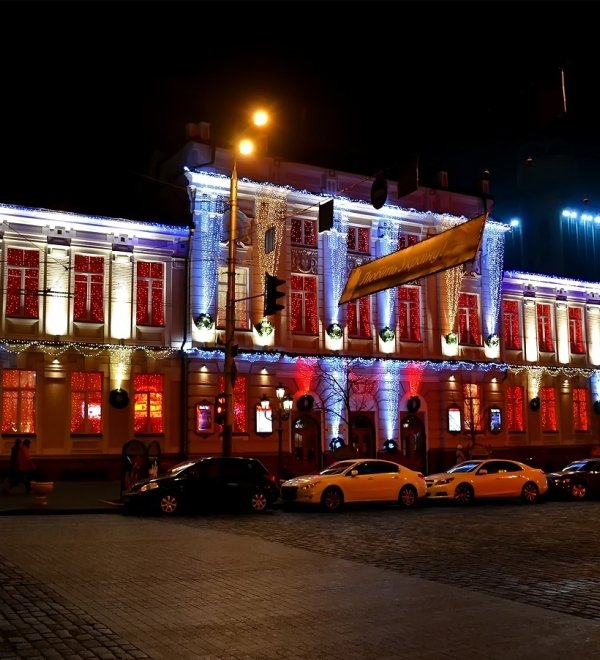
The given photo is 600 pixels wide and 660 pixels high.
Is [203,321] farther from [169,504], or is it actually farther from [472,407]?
[472,407]

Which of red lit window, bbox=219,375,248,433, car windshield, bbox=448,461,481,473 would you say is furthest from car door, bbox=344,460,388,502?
red lit window, bbox=219,375,248,433

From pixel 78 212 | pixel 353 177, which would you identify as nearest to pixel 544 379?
pixel 353 177

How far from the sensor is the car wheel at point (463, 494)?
25.5 metres

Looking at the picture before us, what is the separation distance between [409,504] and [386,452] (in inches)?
458

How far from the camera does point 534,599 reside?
9.91 metres

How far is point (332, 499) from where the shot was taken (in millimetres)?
22875

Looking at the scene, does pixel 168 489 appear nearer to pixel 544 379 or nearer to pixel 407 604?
pixel 407 604

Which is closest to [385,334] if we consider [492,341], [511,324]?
[492,341]

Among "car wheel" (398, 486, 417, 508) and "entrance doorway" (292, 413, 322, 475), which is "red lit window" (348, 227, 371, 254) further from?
"car wheel" (398, 486, 417, 508)

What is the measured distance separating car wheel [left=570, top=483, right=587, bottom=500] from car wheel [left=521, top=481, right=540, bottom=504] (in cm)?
206

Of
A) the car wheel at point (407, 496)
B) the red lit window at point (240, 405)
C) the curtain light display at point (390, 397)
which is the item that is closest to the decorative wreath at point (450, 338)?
the curtain light display at point (390, 397)

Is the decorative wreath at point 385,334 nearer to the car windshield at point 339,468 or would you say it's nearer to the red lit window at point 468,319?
the red lit window at point 468,319

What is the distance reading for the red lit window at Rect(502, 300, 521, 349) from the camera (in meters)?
40.7

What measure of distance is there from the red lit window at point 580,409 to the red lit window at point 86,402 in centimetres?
2460
